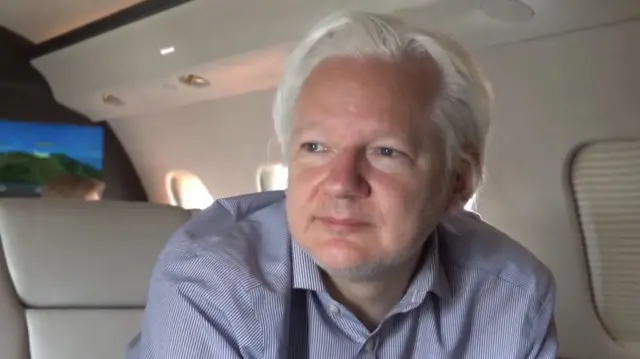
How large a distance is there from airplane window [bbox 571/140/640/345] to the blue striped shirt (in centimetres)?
78

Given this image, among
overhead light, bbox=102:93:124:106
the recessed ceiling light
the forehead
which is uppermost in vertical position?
the forehead

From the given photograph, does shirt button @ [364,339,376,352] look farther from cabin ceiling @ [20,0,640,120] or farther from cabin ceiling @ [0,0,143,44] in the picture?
cabin ceiling @ [0,0,143,44]

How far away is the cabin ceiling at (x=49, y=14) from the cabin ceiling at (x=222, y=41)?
7cm

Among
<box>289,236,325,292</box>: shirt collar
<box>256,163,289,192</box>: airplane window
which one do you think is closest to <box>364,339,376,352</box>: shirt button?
<box>289,236,325,292</box>: shirt collar

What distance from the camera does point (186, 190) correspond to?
15.3ft

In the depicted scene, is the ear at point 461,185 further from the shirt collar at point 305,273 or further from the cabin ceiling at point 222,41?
the cabin ceiling at point 222,41

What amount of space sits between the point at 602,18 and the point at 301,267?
1096 mm

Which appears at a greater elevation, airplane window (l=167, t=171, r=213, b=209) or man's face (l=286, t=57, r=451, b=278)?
man's face (l=286, t=57, r=451, b=278)

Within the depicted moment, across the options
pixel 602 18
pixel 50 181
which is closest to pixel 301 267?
pixel 602 18

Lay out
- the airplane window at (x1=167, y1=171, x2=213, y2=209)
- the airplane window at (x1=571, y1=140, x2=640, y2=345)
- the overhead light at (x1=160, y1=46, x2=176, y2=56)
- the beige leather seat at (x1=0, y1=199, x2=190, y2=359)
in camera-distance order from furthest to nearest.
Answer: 1. the airplane window at (x1=167, y1=171, x2=213, y2=209)
2. the overhead light at (x1=160, y1=46, x2=176, y2=56)
3. the airplane window at (x1=571, y1=140, x2=640, y2=345)
4. the beige leather seat at (x1=0, y1=199, x2=190, y2=359)

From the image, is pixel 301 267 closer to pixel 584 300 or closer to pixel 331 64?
pixel 331 64

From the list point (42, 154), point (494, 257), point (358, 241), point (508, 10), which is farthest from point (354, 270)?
point (42, 154)

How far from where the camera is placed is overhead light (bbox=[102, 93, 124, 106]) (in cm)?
430

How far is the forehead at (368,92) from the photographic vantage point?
4.09ft
